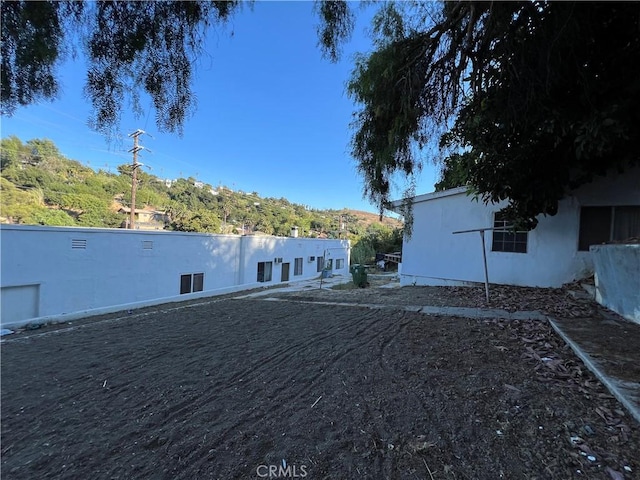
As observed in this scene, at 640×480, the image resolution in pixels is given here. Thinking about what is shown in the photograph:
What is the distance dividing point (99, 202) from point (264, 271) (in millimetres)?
31500

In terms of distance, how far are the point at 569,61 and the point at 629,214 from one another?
4.91 meters

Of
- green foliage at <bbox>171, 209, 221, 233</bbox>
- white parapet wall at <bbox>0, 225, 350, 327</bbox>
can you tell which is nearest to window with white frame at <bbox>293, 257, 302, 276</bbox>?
white parapet wall at <bbox>0, 225, 350, 327</bbox>

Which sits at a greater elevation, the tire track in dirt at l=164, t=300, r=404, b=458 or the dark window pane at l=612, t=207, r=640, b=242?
the dark window pane at l=612, t=207, r=640, b=242

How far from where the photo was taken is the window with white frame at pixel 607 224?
23.7 feet

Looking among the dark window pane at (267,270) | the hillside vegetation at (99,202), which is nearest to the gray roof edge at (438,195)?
the dark window pane at (267,270)

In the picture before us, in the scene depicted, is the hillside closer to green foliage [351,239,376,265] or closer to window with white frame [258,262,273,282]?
green foliage [351,239,376,265]

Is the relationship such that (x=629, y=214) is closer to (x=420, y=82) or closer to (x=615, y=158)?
(x=615, y=158)

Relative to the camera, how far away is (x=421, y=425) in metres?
2.27

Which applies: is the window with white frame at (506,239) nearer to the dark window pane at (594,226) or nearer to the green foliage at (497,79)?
the dark window pane at (594,226)

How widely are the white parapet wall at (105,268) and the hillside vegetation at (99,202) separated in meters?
12.6

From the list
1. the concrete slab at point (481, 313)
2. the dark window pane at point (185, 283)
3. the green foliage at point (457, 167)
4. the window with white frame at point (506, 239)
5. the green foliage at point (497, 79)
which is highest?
the green foliage at point (497, 79)

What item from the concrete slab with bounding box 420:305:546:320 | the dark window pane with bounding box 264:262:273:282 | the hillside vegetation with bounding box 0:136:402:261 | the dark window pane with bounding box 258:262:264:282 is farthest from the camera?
the hillside vegetation with bounding box 0:136:402:261

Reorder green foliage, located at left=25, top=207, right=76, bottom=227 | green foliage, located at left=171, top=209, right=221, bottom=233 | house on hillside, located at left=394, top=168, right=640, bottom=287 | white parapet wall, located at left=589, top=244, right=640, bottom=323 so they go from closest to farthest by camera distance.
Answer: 1. white parapet wall, located at left=589, top=244, right=640, bottom=323
2. house on hillside, located at left=394, top=168, right=640, bottom=287
3. green foliage, located at left=25, top=207, right=76, bottom=227
4. green foliage, located at left=171, top=209, right=221, bottom=233

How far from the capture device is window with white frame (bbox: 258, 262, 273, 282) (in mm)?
20625
